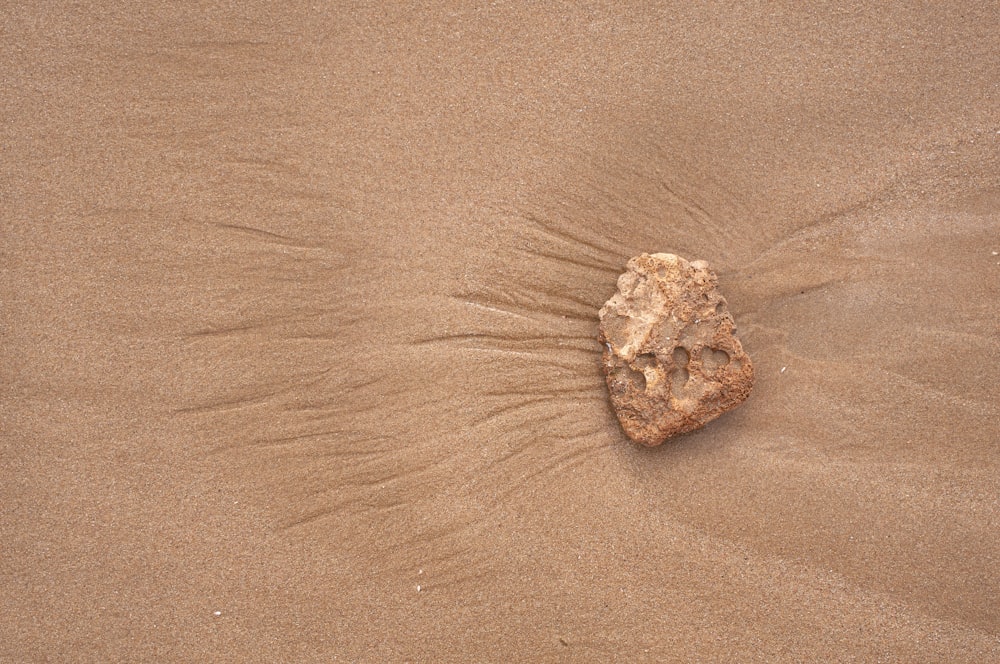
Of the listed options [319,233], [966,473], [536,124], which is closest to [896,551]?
[966,473]

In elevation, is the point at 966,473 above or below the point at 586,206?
below

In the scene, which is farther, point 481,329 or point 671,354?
point 481,329

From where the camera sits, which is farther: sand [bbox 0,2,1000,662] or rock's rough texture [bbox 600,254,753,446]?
sand [bbox 0,2,1000,662]

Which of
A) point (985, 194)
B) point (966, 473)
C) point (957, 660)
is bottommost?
point (957, 660)

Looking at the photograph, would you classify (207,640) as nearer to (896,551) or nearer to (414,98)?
(414,98)
